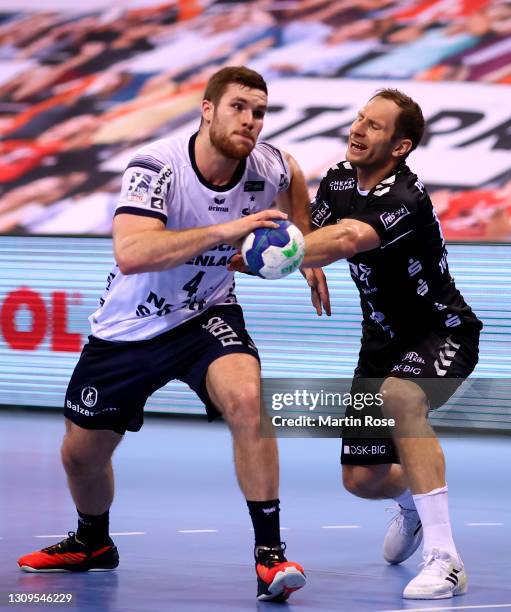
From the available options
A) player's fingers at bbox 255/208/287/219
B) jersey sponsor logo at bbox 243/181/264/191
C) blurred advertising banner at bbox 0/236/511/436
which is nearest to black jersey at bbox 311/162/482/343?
jersey sponsor logo at bbox 243/181/264/191

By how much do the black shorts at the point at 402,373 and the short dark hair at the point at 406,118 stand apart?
3.08 ft

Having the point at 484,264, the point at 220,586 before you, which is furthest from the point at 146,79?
the point at 220,586

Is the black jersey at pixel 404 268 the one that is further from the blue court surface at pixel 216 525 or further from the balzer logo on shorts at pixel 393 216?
the blue court surface at pixel 216 525

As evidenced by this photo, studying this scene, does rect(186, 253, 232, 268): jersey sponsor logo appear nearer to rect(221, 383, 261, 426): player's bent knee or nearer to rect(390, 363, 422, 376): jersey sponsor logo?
rect(221, 383, 261, 426): player's bent knee

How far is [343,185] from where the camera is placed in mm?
6633

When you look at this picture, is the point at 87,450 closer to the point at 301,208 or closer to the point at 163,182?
the point at 163,182

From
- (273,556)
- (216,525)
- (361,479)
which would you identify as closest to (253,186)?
(361,479)

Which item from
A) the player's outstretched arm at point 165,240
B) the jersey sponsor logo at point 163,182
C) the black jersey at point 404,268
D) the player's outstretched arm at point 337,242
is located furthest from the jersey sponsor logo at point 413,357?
the jersey sponsor logo at point 163,182

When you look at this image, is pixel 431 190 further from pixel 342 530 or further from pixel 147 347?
pixel 147 347

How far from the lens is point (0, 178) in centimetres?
1592

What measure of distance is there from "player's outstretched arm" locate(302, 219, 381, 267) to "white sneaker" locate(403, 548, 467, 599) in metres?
1.31

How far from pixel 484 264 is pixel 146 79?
6295mm

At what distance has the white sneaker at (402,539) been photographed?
6.43 m

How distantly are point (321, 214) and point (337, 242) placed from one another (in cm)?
88
